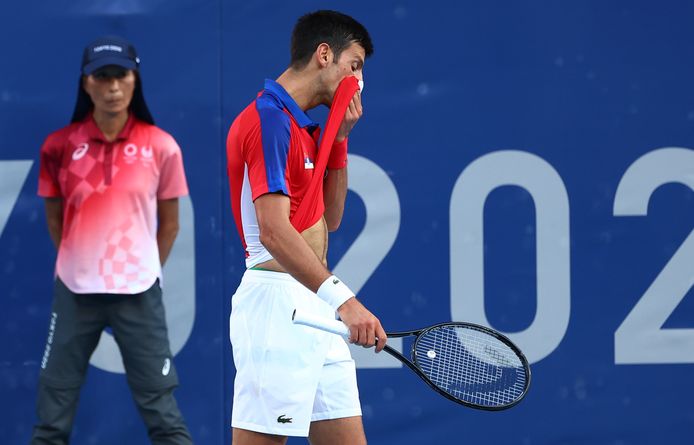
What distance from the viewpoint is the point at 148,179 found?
15.3 ft

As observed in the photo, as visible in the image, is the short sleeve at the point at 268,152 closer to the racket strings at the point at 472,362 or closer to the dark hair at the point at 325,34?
the dark hair at the point at 325,34

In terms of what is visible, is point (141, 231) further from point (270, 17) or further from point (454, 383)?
point (454, 383)

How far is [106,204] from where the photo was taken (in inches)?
182

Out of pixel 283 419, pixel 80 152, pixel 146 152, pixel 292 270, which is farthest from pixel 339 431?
pixel 80 152

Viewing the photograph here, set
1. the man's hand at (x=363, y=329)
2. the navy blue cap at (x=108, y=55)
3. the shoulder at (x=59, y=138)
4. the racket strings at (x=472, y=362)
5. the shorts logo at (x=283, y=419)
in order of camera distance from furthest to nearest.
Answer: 1. the shoulder at (x=59, y=138)
2. the navy blue cap at (x=108, y=55)
3. the racket strings at (x=472, y=362)
4. the shorts logo at (x=283, y=419)
5. the man's hand at (x=363, y=329)

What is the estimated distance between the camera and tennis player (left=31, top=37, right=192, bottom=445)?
4609 millimetres

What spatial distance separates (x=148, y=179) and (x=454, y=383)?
1.60 metres

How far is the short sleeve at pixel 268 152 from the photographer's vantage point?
3.19 m

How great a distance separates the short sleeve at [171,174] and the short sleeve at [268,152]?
57.7 inches

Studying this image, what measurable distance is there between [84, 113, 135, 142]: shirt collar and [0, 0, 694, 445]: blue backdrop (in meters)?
0.19

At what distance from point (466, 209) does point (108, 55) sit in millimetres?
1560

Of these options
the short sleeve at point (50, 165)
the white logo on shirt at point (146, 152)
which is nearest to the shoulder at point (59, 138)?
the short sleeve at point (50, 165)

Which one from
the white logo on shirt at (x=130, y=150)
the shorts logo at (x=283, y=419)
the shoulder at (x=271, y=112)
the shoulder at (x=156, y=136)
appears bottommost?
the shorts logo at (x=283, y=419)

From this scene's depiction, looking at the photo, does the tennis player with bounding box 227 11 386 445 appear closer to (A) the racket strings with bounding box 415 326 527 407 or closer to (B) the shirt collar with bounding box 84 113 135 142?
(A) the racket strings with bounding box 415 326 527 407
